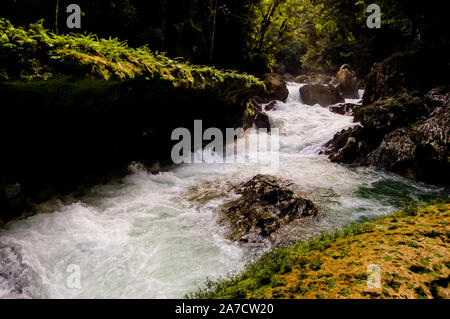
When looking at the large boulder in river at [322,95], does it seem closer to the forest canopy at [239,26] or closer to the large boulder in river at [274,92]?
the large boulder in river at [274,92]

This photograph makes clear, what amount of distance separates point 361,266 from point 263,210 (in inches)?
120

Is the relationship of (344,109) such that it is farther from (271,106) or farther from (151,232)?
(151,232)

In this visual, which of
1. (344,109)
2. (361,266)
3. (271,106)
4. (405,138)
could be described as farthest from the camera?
(271,106)

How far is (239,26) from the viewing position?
56.0ft

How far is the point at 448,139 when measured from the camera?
8133 mm

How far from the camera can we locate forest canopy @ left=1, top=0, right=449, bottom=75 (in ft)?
30.6

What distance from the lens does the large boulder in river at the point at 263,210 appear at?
5125 mm

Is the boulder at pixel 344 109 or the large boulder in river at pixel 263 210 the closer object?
the large boulder in river at pixel 263 210

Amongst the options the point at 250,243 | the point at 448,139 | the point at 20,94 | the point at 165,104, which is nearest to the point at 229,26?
the point at 165,104

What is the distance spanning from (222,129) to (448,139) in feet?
30.3

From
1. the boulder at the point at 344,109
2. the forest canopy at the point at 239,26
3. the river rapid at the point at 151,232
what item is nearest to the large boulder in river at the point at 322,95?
the boulder at the point at 344,109

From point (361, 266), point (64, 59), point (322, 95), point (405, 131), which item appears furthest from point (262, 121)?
point (361, 266)

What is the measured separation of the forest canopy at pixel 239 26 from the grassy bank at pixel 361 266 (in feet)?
24.5

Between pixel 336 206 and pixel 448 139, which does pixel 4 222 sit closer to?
pixel 336 206
